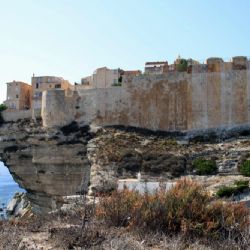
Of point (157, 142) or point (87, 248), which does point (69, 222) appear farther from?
point (157, 142)

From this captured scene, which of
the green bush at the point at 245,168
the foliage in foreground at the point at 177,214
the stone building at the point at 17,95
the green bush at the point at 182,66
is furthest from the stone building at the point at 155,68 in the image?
the foliage in foreground at the point at 177,214

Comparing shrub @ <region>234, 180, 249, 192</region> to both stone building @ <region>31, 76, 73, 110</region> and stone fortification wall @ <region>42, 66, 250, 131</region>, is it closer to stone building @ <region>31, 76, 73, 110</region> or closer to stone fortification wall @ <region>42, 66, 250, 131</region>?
stone fortification wall @ <region>42, 66, 250, 131</region>

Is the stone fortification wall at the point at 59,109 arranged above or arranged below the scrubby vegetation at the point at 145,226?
above

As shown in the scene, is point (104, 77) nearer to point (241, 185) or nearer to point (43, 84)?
point (43, 84)

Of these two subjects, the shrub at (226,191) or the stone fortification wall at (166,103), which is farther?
the stone fortification wall at (166,103)

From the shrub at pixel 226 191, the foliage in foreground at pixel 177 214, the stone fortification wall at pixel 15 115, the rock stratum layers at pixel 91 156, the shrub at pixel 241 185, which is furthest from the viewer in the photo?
the stone fortification wall at pixel 15 115

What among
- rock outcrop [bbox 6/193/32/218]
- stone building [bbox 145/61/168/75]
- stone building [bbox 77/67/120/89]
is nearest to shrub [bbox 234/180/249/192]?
stone building [bbox 145/61/168/75]

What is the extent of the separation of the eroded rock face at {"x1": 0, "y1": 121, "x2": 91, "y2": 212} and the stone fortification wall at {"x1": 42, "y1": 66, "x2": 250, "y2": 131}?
1545 millimetres

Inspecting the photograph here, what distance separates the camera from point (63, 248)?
7934mm

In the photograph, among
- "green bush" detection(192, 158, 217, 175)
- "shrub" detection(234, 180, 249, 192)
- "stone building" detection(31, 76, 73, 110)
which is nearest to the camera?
"shrub" detection(234, 180, 249, 192)

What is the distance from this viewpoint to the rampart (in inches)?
1330

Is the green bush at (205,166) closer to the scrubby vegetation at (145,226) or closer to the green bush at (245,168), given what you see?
the green bush at (245,168)

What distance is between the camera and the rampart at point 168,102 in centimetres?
3378

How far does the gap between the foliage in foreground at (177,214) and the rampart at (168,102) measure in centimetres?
2347
